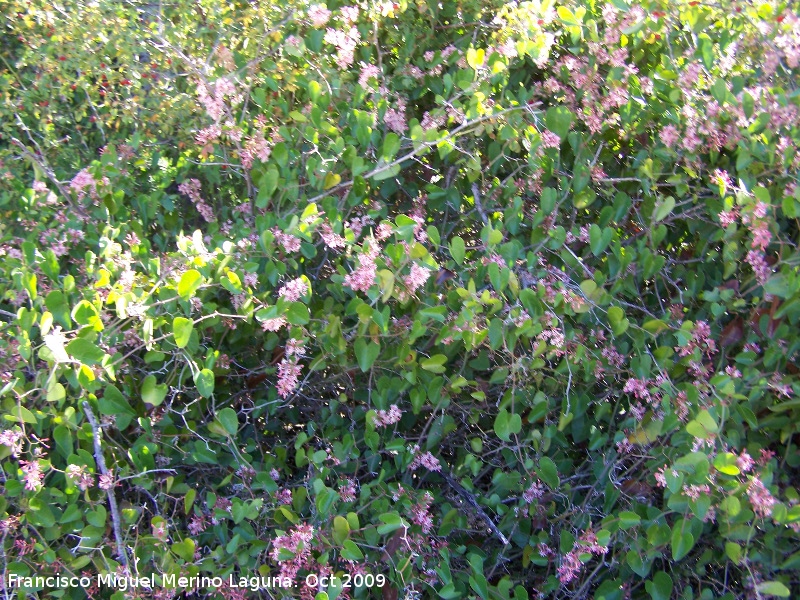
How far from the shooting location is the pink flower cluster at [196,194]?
2193 mm

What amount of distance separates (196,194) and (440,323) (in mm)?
912

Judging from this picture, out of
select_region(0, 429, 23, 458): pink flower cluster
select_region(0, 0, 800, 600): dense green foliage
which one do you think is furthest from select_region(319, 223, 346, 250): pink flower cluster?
select_region(0, 429, 23, 458): pink flower cluster

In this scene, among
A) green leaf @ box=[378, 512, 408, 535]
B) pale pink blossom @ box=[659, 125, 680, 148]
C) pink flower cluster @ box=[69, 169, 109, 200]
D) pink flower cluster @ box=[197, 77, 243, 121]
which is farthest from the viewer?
pink flower cluster @ box=[69, 169, 109, 200]

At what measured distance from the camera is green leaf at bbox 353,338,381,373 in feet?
5.59

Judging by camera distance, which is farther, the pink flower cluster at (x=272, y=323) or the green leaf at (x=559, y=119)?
the green leaf at (x=559, y=119)

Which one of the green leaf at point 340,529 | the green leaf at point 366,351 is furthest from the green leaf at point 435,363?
the green leaf at point 340,529

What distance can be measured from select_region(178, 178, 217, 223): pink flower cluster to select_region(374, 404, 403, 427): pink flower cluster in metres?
0.80

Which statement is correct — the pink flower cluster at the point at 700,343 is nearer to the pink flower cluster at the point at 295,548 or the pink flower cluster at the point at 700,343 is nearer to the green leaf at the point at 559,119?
the green leaf at the point at 559,119

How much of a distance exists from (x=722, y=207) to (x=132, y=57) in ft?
6.98

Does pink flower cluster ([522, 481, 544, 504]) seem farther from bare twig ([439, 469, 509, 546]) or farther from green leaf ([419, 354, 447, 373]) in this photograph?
green leaf ([419, 354, 447, 373])

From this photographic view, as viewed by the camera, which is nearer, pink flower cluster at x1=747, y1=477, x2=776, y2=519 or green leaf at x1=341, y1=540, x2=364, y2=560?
pink flower cluster at x1=747, y1=477, x2=776, y2=519

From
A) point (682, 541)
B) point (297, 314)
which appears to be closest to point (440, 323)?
point (297, 314)

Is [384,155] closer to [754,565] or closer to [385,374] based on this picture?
[385,374]

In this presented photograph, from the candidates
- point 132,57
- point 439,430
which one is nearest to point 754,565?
point 439,430
